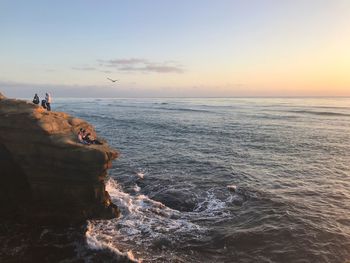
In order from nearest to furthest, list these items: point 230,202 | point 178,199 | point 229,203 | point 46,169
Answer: point 46,169
point 229,203
point 230,202
point 178,199

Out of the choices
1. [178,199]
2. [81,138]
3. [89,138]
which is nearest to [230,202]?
[178,199]

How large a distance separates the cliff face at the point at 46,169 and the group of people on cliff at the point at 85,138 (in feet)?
1.37

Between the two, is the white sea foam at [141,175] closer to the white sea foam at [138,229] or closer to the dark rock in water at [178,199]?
the dark rock in water at [178,199]

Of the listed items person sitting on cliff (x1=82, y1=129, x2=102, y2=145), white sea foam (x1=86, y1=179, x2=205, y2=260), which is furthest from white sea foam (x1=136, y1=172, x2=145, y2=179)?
person sitting on cliff (x1=82, y1=129, x2=102, y2=145)

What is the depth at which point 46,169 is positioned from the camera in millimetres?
20828

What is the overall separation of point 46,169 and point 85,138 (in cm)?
319

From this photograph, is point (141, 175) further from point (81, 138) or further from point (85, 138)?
point (81, 138)

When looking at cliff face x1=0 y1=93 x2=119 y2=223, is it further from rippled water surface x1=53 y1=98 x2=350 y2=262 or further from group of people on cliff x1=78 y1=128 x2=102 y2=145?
rippled water surface x1=53 y1=98 x2=350 y2=262

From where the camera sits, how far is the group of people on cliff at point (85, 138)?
874 inches

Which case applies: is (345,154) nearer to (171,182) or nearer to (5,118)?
(171,182)

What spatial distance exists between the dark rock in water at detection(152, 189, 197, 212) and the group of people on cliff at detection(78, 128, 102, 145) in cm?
675

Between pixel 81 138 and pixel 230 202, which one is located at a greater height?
pixel 81 138

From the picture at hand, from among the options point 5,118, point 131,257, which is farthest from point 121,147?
point 131,257

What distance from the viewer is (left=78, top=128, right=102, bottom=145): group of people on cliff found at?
874 inches
